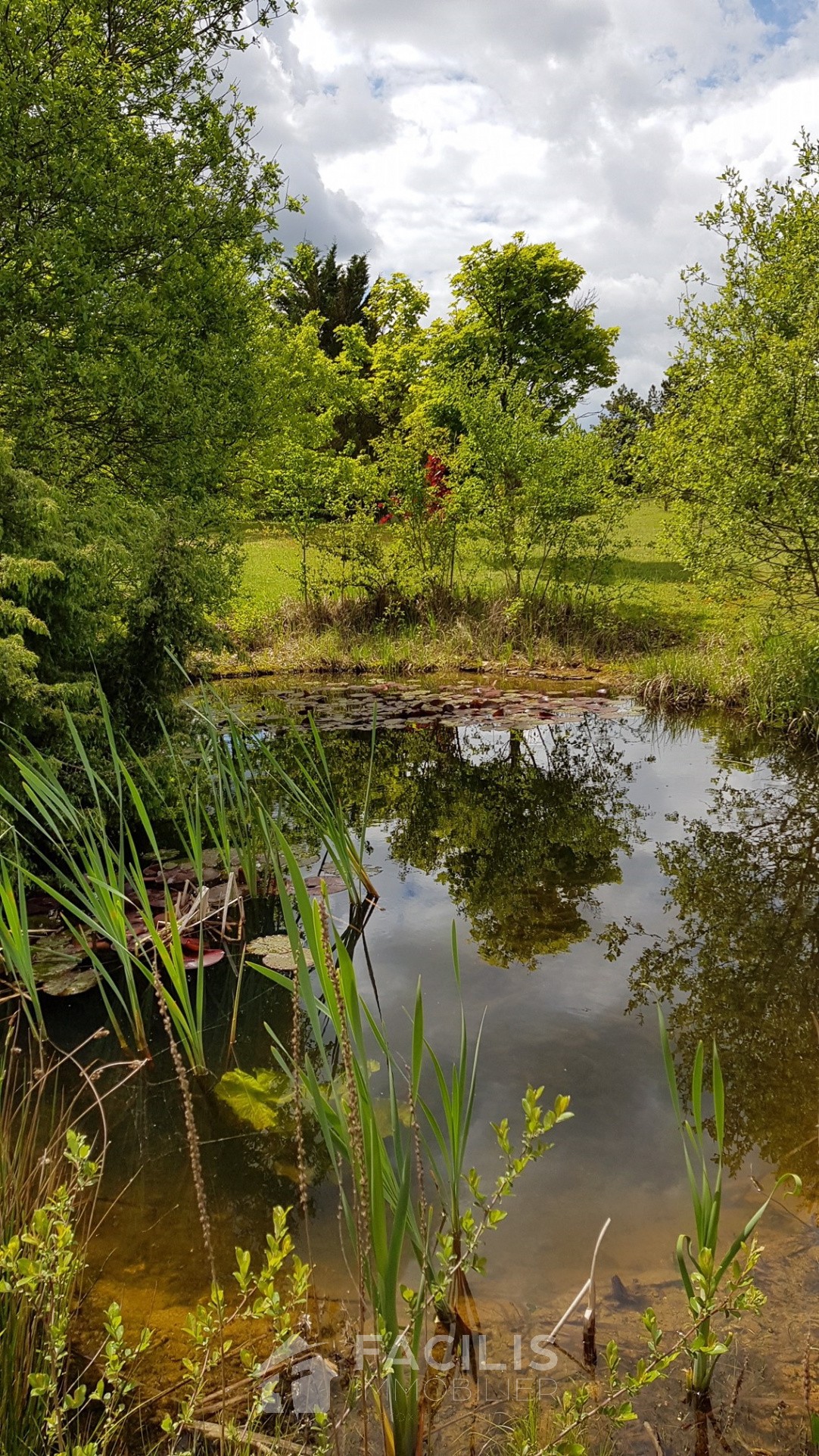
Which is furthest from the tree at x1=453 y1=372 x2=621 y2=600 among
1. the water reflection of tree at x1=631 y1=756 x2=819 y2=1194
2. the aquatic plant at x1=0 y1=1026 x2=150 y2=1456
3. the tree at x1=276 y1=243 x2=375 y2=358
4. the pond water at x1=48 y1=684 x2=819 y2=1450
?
the tree at x1=276 y1=243 x2=375 y2=358

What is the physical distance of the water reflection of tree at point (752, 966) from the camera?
286cm

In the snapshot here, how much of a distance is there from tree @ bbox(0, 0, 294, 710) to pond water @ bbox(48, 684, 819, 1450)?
2580 mm

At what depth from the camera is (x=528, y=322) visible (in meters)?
25.6

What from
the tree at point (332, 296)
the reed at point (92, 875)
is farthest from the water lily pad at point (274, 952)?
the tree at point (332, 296)

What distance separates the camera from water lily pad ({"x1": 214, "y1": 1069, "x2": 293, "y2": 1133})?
2830mm

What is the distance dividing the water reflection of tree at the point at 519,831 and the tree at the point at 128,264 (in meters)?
2.37

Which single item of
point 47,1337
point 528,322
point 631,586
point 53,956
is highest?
point 528,322

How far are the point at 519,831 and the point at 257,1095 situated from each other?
11.2 feet

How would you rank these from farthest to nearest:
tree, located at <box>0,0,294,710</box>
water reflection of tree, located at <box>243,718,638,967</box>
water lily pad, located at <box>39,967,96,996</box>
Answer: tree, located at <box>0,0,294,710</box> → water reflection of tree, located at <box>243,718,638,967</box> → water lily pad, located at <box>39,967,96,996</box>

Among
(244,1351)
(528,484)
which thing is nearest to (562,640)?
(528,484)

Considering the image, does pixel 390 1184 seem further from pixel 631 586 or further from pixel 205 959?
pixel 631 586

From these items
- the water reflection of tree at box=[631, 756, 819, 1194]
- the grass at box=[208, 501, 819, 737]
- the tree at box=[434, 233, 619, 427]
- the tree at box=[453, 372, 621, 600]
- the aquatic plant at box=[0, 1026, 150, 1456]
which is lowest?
the water reflection of tree at box=[631, 756, 819, 1194]

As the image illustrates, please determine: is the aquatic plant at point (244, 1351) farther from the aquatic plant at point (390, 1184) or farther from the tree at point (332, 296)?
the tree at point (332, 296)

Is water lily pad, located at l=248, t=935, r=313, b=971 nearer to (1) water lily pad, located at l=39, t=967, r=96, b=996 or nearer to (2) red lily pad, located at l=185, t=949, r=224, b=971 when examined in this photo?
(2) red lily pad, located at l=185, t=949, r=224, b=971
